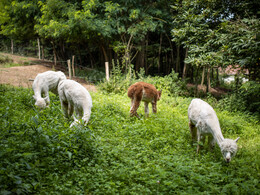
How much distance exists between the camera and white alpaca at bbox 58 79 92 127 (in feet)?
18.2

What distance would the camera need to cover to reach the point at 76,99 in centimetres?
566

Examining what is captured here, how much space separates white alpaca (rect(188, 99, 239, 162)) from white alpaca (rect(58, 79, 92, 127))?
2999 millimetres

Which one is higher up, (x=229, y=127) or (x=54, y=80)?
(x=54, y=80)

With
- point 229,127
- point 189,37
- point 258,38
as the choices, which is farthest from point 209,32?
point 229,127

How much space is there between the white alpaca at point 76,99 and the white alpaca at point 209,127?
300 centimetres

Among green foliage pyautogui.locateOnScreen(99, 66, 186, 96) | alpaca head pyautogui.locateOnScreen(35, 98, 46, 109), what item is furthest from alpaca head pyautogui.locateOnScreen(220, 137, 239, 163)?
green foliage pyautogui.locateOnScreen(99, 66, 186, 96)

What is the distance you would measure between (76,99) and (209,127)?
3642 mm

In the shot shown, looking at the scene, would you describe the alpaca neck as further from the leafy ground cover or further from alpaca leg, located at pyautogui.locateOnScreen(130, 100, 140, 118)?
alpaca leg, located at pyautogui.locateOnScreen(130, 100, 140, 118)

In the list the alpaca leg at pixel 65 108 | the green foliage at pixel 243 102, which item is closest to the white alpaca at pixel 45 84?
the alpaca leg at pixel 65 108

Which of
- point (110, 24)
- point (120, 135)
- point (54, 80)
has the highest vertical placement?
point (110, 24)

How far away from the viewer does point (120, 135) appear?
243 inches

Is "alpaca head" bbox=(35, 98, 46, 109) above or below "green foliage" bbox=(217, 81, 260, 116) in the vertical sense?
above

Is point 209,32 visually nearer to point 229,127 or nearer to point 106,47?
point 229,127

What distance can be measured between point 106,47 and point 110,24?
4023 mm
